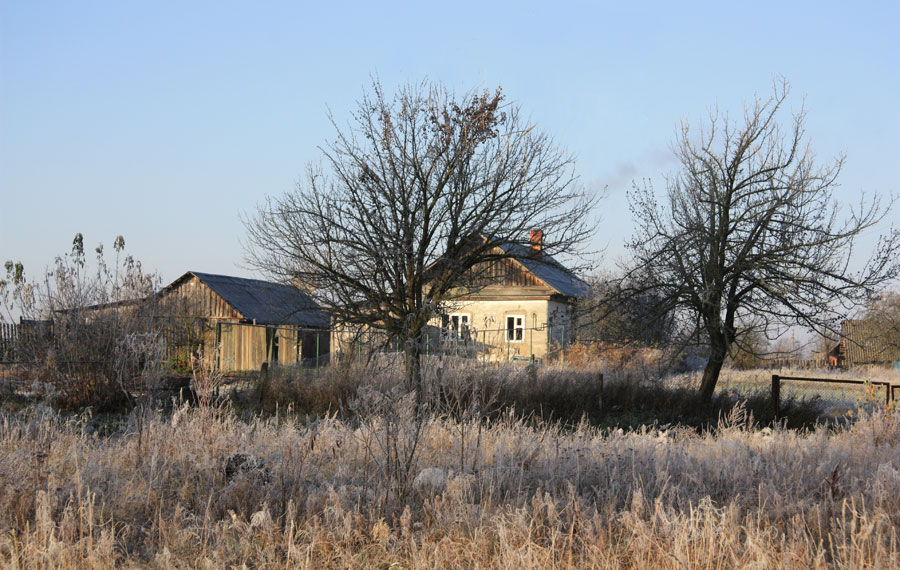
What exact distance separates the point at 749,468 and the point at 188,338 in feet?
60.9

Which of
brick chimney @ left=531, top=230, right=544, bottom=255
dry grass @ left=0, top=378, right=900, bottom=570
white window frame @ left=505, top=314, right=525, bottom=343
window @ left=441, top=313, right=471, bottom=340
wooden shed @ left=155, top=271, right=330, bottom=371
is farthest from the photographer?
white window frame @ left=505, top=314, right=525, bottom=343

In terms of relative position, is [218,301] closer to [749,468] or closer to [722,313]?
[722,313]

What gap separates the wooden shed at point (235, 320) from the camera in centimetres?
2273

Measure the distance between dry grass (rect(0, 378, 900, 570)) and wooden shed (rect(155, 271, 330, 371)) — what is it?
48.6ft

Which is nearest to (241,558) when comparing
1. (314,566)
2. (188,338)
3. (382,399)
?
(314,566)

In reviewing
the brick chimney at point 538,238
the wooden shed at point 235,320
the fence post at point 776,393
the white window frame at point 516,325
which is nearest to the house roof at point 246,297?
the wooden shed at point 235,320

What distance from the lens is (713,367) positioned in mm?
14172

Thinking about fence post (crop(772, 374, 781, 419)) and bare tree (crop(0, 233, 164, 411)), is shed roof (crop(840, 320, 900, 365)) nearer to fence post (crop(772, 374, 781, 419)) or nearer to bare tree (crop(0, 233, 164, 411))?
fence post (crop(772, 374, 781, 419))

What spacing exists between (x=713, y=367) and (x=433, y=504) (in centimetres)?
1049

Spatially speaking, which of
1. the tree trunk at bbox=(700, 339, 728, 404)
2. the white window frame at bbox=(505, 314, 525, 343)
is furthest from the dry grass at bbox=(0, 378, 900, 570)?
the white window frame at bbox=(505, 314, 525, 343)

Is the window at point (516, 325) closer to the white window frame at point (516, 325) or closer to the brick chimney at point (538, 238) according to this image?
the white window frame at point (516, 325)

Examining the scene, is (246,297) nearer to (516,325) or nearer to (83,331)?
(516,325)

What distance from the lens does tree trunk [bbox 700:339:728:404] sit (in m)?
13.8

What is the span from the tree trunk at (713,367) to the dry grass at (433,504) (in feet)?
20.9
